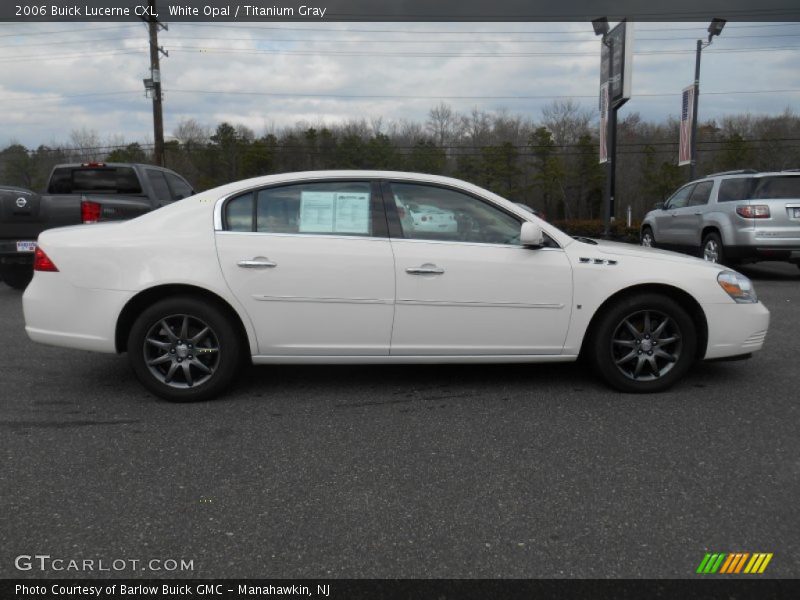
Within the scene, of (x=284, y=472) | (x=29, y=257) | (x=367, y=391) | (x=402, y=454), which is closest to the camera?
(x=284, y=472)

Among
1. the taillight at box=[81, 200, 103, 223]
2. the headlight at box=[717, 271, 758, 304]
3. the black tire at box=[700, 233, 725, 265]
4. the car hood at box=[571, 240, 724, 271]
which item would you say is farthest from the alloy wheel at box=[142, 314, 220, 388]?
the black tire at box=[700, 233, 725, 265]

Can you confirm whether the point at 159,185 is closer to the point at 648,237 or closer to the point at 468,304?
the point at 468,304

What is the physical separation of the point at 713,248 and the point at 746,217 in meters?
0.94

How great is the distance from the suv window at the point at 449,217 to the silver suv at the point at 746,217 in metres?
7.73

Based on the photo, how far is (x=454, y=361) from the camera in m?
4.66

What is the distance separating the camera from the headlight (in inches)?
187

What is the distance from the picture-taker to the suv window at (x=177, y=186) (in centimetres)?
1189

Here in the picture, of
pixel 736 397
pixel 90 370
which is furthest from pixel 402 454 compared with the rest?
pixel 90 370

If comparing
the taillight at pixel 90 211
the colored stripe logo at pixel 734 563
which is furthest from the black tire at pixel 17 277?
the colored stripe logo at pixel 734 563

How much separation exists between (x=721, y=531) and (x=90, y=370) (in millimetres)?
4587

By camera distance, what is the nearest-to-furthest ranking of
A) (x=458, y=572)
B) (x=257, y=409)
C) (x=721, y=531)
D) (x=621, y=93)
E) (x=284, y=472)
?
(x=458, y=572) < (x=721, y=531) < (x=284, y=472) < (x=257, y=409) < (x=621, y=93)

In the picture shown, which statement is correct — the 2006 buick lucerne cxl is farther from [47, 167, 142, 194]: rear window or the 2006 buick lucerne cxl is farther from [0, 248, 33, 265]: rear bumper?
[47, 167, 142, 194]: rear window

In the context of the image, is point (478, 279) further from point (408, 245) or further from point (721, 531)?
point (721, 531)

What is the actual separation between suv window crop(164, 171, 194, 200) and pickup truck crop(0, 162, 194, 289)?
0.18 feet
